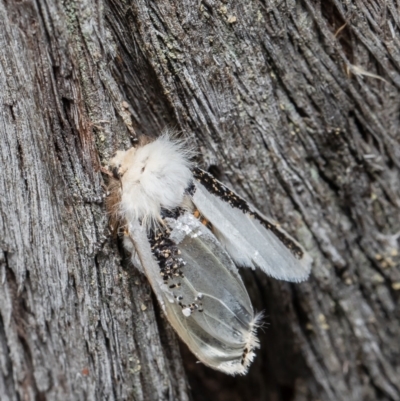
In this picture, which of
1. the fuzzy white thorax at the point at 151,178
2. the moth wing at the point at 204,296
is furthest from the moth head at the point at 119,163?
the moth wing at the point at 204,296

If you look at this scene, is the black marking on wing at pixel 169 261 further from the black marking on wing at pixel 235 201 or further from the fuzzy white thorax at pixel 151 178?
the black marking on wing at pixel 235 201

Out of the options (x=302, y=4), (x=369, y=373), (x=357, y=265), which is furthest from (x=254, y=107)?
(x=369, y=373)

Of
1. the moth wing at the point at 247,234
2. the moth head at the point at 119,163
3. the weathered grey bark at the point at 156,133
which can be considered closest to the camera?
the weathered grey bark at the point at 156,133

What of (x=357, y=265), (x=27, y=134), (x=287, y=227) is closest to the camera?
(x=27, y=134)

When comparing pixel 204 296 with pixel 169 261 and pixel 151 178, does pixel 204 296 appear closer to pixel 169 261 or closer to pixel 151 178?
pixel 169 261

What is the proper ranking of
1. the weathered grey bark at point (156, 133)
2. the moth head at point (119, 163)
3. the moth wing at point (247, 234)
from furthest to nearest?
the moth wing at point (247, 234), the moth head at point (119, 163), the weathered grey bark at point (156, 133)

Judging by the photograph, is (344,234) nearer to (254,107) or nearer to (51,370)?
(254,107)

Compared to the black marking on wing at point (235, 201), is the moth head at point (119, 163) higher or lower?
higher
